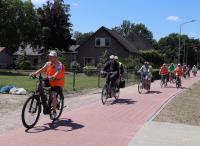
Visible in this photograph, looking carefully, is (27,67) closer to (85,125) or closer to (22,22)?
(22,22)

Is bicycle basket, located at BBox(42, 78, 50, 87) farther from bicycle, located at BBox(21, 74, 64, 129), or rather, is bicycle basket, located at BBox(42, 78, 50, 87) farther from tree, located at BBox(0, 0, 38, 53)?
tree, located at BBox(0, 0, 38, 53)

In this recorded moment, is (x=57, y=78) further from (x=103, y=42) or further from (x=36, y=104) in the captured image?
(x=103, y=42)

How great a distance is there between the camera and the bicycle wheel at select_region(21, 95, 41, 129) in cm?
1058

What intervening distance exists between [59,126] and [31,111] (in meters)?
0.74

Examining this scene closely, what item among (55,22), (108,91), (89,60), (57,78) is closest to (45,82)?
(57,78)

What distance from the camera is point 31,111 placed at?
10812mm

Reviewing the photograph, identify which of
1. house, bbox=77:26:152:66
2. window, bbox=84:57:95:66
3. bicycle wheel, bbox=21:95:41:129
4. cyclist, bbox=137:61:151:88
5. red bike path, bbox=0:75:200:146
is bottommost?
red bike path, bbox=0:75:200:146

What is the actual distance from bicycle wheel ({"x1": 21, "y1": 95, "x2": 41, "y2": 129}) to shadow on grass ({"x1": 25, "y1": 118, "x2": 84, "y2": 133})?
16 cm

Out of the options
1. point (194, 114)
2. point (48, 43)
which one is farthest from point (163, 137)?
point (48, 43)

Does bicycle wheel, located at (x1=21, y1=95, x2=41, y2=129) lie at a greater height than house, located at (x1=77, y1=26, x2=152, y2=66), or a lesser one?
lesser

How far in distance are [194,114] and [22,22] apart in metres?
42.4

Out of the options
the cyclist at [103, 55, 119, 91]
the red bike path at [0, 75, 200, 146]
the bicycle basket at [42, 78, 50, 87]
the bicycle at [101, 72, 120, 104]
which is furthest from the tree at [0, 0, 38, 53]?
the bicycle basket at [42, 78, 50, 87]

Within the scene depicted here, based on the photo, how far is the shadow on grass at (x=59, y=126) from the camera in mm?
10504

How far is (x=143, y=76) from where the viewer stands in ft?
81.4
